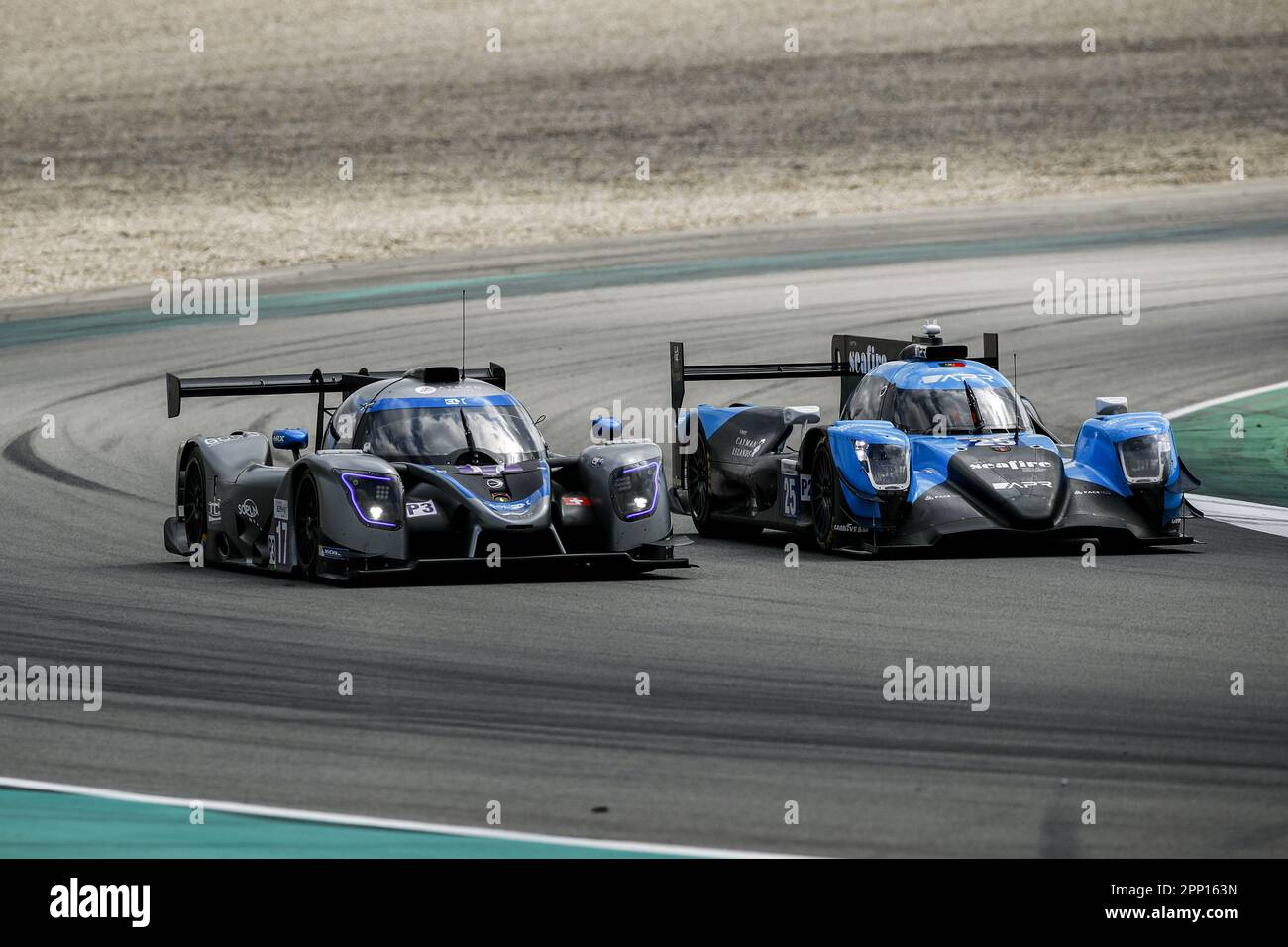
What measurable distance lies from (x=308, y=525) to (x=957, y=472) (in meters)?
4.56

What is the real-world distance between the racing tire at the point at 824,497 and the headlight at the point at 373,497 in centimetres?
352

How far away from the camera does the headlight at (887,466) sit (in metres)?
15.4

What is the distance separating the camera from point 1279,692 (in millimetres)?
10023

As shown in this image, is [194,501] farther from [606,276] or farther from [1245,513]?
[606,276]

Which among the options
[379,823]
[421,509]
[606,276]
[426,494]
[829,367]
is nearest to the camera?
[379,823]

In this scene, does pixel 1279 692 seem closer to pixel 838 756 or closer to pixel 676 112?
pixel 838 756

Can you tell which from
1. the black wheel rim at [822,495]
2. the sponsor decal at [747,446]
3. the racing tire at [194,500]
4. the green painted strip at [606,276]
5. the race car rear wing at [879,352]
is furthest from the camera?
the green painted strip at [606,276]

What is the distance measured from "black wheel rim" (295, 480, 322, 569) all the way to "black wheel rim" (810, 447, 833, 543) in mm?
3846

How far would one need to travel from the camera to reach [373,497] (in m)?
13.7

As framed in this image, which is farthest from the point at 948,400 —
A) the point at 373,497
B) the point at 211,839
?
the point at 211,839

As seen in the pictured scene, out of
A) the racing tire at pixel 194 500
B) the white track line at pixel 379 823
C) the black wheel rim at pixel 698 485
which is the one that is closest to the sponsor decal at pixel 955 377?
the black wheel rim at pixel 698 485

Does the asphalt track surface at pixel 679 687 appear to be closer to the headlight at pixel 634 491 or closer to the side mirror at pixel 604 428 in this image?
the headlight at pixel 634 491
